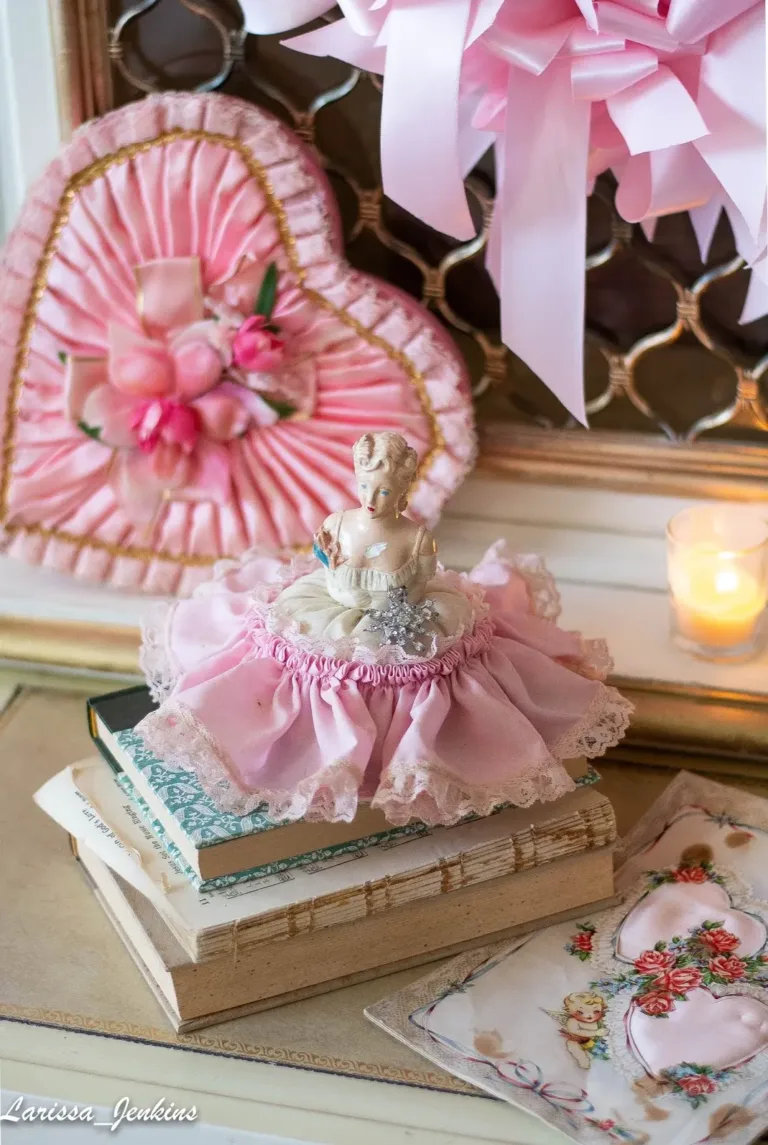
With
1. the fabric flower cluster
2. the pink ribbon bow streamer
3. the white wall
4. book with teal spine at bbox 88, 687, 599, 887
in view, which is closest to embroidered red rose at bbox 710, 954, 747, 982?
book with teal spine at bbox 88, 687, 599, 887

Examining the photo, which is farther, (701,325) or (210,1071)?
(701,325)

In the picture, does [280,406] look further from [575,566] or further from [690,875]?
[690,875]

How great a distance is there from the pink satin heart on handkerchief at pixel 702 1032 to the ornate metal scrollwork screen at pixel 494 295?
40 cm

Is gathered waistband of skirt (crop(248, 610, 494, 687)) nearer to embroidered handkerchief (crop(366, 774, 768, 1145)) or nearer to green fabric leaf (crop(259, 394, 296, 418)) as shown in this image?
embroidered handkerchief (crop(366, 774, 768, 1145))

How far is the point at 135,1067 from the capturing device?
57cm

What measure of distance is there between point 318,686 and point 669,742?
25 centimetres

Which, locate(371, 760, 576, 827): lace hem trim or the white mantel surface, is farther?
the white mantel surface

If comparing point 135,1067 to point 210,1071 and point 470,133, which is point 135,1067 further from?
point 470,133

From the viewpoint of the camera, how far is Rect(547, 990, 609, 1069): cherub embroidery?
563 mm

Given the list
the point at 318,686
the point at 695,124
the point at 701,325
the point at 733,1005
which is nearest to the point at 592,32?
the point at 695,124

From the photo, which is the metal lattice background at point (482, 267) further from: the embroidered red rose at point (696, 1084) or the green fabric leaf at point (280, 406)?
the embroidered red rose at point (696, 1084)

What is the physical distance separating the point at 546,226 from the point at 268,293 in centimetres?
20

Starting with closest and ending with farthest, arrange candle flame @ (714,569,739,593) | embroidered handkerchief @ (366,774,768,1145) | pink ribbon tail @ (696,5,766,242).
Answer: embroidered handkerchief @ (366,774,768,1145)
pink ribbon tail @ (696,5,766,242)
candle flame @ (714,569,739,593)

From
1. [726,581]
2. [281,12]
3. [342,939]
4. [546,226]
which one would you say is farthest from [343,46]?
[342,939]
